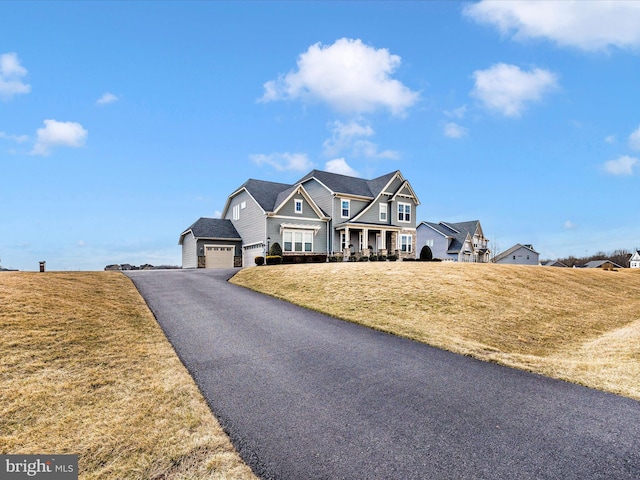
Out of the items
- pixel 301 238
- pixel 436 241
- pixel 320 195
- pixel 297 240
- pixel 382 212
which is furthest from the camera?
pixel 436 241

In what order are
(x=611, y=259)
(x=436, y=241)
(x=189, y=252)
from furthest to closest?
1. (x=611, y=259)
2. (x=436, y=241)
3. (x=189, y=252)

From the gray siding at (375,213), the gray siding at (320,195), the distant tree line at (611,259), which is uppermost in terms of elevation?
the gray siding at (320,195)

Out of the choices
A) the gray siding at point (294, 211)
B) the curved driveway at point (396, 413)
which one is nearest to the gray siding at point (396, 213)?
the gray siding at point (294, 211)

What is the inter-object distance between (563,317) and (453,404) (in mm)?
11340

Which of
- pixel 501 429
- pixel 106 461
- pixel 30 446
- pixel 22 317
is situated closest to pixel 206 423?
pixel 106 461

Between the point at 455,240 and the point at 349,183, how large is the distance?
24457 mm

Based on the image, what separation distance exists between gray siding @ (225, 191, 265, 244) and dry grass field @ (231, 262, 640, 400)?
31.2 feet

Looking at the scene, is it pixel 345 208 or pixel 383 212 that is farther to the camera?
pixel 383 212

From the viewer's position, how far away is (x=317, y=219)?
3166cm

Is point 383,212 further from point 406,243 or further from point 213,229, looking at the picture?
point 213,229

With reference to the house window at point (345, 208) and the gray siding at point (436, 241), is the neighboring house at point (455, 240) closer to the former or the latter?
the gray siding at point (436, 241)

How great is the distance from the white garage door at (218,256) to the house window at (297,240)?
6.51 metres

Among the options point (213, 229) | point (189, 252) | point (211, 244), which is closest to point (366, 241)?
point (211, 244)

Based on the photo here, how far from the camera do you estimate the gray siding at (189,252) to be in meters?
31.4
